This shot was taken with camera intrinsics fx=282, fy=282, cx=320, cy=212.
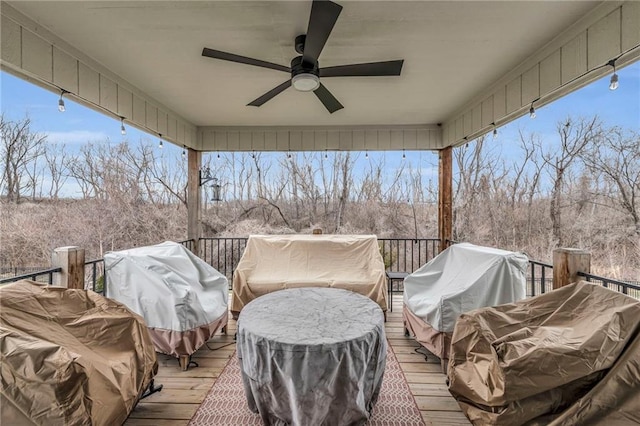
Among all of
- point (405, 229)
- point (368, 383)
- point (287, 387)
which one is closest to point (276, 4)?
point (287, 387)

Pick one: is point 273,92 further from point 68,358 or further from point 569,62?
point 569,62

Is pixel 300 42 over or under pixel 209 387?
over

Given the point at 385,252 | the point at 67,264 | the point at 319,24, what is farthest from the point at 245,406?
the point at 385,252

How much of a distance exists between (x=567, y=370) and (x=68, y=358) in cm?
226

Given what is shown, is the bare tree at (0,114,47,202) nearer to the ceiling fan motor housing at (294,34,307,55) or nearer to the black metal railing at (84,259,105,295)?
the black metal railing at (84,259,105,295)

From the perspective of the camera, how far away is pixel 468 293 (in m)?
2.24

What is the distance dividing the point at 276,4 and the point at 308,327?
205 centimetres

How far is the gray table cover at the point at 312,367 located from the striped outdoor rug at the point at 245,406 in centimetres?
13

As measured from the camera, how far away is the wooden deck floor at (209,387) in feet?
5.97

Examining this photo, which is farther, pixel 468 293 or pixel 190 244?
pixel 190 244

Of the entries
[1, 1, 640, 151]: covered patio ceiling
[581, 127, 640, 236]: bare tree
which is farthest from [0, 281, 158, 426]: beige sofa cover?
[581, 127, 640, 236]: bare tree

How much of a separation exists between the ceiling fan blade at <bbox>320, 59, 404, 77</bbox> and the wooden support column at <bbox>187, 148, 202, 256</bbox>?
347 cm

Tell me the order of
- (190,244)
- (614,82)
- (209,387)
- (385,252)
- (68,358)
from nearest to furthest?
(68,358), (614,82), (209,387), (190,244), (385,252)

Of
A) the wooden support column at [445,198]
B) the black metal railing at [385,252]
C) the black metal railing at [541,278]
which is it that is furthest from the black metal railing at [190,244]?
the black metal railing at [541,278]
